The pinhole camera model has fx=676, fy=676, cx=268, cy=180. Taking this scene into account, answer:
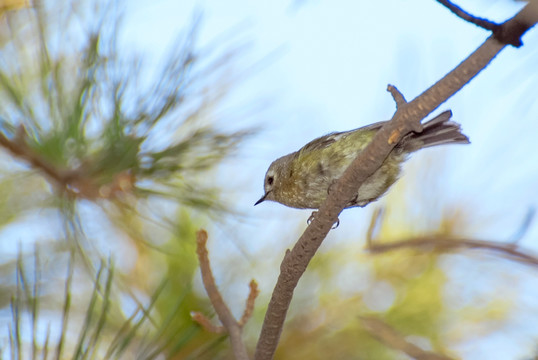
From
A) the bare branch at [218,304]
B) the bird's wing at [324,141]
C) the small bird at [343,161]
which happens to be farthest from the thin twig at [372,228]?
the bird's wing at [324,141]

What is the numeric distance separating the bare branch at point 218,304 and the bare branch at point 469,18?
0.77 metres

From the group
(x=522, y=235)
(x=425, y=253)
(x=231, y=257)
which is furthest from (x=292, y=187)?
(x=522, y=235)

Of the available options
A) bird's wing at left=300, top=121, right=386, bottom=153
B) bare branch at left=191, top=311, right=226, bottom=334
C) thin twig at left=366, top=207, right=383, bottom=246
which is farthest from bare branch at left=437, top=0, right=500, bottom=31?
bird's wing at left=300, top=121, right=386, bottom=153

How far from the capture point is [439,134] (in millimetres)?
2104

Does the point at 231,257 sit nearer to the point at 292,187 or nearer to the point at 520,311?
the point at 292,187

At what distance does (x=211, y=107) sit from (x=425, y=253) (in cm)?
93

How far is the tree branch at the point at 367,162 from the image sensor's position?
3.54 ft

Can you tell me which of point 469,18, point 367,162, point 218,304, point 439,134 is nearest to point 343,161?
point 439,134

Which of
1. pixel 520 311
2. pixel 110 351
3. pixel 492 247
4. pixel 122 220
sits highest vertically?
pixel 122 220

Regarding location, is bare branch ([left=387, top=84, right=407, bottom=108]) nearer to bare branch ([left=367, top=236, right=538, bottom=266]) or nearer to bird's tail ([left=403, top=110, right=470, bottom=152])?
bare branch ([left=367, top=236, right=538, bottom=266])

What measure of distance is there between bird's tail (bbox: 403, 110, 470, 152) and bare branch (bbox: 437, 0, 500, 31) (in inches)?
39.9

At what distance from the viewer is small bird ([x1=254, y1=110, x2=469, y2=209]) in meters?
2.11

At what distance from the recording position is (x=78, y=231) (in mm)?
2049

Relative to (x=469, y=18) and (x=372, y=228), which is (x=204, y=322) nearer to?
(x=372, y=228)
